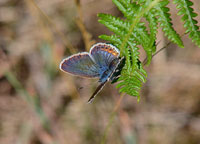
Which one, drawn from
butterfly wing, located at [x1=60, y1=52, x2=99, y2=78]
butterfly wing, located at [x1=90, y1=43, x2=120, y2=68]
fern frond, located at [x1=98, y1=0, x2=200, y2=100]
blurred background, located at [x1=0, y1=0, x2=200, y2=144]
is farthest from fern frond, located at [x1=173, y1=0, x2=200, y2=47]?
blurred background, located at [x1=0, y1=0, x2=200, y2=144]

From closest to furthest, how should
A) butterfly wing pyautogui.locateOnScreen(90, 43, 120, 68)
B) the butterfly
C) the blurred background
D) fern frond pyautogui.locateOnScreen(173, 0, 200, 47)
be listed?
fern frond pyautogui.locateOnScreen(173, 0, 200, 47) < butterfly wing pyautogui.locateOnScreen(90, 43, 120, 68) < the butterfly < the blurred background

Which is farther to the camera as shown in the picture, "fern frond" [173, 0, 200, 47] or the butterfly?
the butterfly

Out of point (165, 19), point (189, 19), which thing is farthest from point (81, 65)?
point (189, 19)

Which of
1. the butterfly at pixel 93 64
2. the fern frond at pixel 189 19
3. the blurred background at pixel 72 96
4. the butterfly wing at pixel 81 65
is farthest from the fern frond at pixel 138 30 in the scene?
the blurred background at pixel 72 96

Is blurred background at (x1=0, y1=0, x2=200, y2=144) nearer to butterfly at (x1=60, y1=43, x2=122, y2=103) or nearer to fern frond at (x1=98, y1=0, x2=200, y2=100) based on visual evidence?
butterfly at (x1=60, y1=43, x2=122, y2=103)

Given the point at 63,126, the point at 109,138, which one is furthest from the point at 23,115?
the point at 109,138

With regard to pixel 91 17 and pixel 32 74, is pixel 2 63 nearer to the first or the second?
pixel 32 74

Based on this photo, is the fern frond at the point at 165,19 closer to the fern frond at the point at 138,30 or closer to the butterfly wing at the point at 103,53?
the fern frond at the point at 138,30
